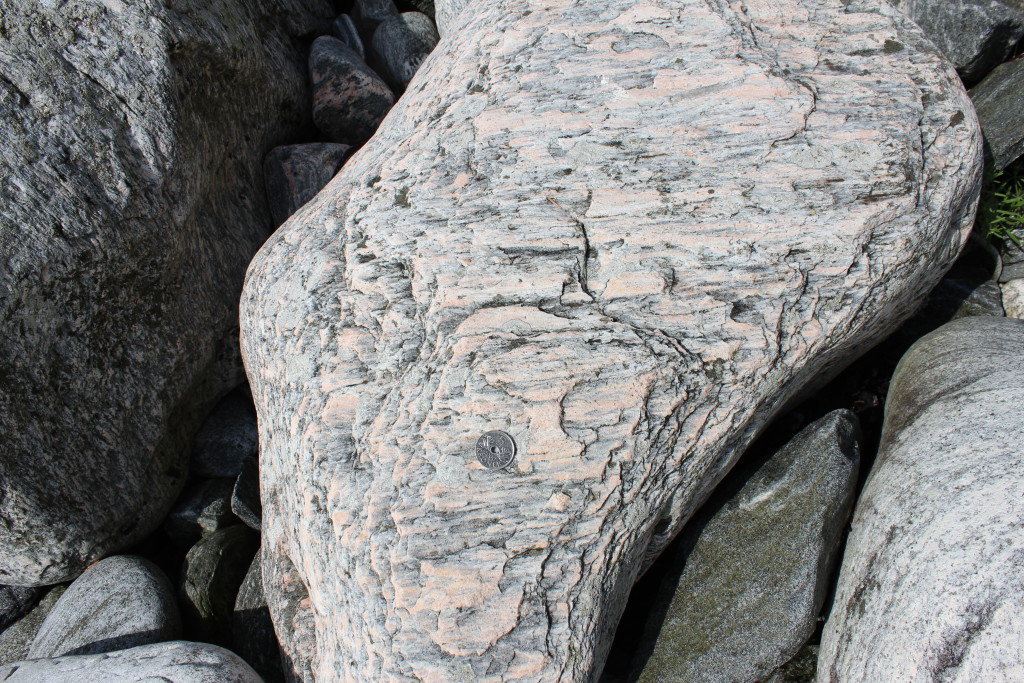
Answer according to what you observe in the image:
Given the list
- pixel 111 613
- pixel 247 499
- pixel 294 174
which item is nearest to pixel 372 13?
pixel 294 174

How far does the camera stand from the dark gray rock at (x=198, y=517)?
138 inches

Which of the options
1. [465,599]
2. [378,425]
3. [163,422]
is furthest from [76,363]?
[465,599]

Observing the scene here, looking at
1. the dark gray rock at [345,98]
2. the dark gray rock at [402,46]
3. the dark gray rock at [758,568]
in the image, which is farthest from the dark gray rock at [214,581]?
the dark gray rock at [402,46]

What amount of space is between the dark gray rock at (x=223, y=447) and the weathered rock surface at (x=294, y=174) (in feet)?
4.07

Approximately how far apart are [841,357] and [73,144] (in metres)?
3.51

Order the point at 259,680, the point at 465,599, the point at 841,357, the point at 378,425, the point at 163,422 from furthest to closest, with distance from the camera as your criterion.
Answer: the point at 163,422, the point at 841,357, the point at 259,680, the point at 378,425, the point at 465,599

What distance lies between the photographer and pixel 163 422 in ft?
11.1

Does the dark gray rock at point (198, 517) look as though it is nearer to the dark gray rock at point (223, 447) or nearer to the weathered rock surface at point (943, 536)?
the dark gray rock at point (223, 447)

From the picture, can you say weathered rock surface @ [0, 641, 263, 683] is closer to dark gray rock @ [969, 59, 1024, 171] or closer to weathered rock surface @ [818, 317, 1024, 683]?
weathered rock surface @ [818, 317, 1024, 683]

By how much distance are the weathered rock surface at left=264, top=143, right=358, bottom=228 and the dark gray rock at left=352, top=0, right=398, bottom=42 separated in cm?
146

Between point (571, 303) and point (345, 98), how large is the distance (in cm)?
276

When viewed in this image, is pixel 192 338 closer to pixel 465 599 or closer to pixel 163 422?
pixel 163 422

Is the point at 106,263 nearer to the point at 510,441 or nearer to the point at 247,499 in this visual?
the point at 247,499

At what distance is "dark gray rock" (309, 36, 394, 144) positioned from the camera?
14.4ft
